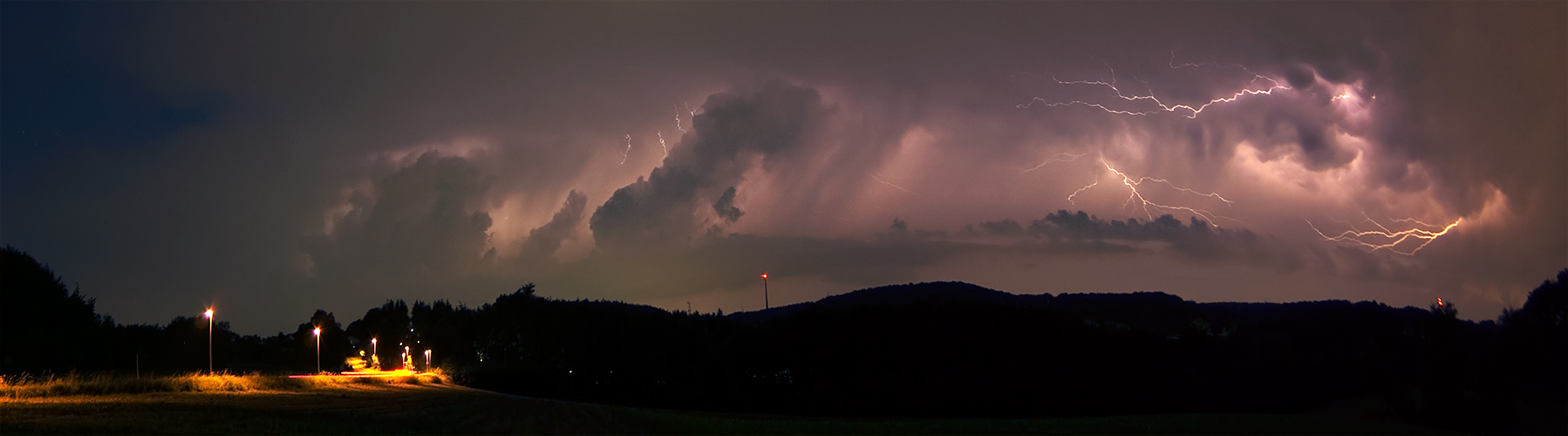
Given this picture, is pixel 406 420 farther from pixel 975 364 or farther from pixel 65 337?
pixel 65 337

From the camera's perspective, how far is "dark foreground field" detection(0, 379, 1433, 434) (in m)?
15.0

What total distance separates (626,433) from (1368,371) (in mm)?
31691

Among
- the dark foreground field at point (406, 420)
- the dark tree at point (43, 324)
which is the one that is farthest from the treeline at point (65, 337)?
the dark foreground field at point (406, 420)

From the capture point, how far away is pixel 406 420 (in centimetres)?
1908

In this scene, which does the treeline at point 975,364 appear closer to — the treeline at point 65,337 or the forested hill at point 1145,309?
the forested hill at point 1145,309

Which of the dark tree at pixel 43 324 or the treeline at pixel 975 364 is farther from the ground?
the dark tree at pixel 43 324

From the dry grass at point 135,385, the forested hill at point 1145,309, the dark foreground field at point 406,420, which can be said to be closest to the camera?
the dark foreground field at point 406,420

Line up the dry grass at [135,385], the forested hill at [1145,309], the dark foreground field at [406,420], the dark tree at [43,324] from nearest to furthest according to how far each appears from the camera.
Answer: the dark foreground field at [406,420] < the dry grass at [135,385] < the dark tree at [43,324] < the forested hill at [1145,309]

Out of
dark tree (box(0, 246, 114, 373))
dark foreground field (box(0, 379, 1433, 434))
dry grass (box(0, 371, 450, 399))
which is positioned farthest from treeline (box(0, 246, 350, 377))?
dark foreground field (box(0, 379, 1433, 434))

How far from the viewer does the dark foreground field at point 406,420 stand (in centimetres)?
1502

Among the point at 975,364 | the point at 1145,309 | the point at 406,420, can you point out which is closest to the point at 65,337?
the point at 406,420

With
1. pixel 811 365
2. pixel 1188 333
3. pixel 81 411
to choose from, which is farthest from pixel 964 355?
pixel 81 411

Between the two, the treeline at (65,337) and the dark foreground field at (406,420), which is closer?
the dark foreground field at (406,420)

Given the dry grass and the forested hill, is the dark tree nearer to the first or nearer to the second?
the dry grass
